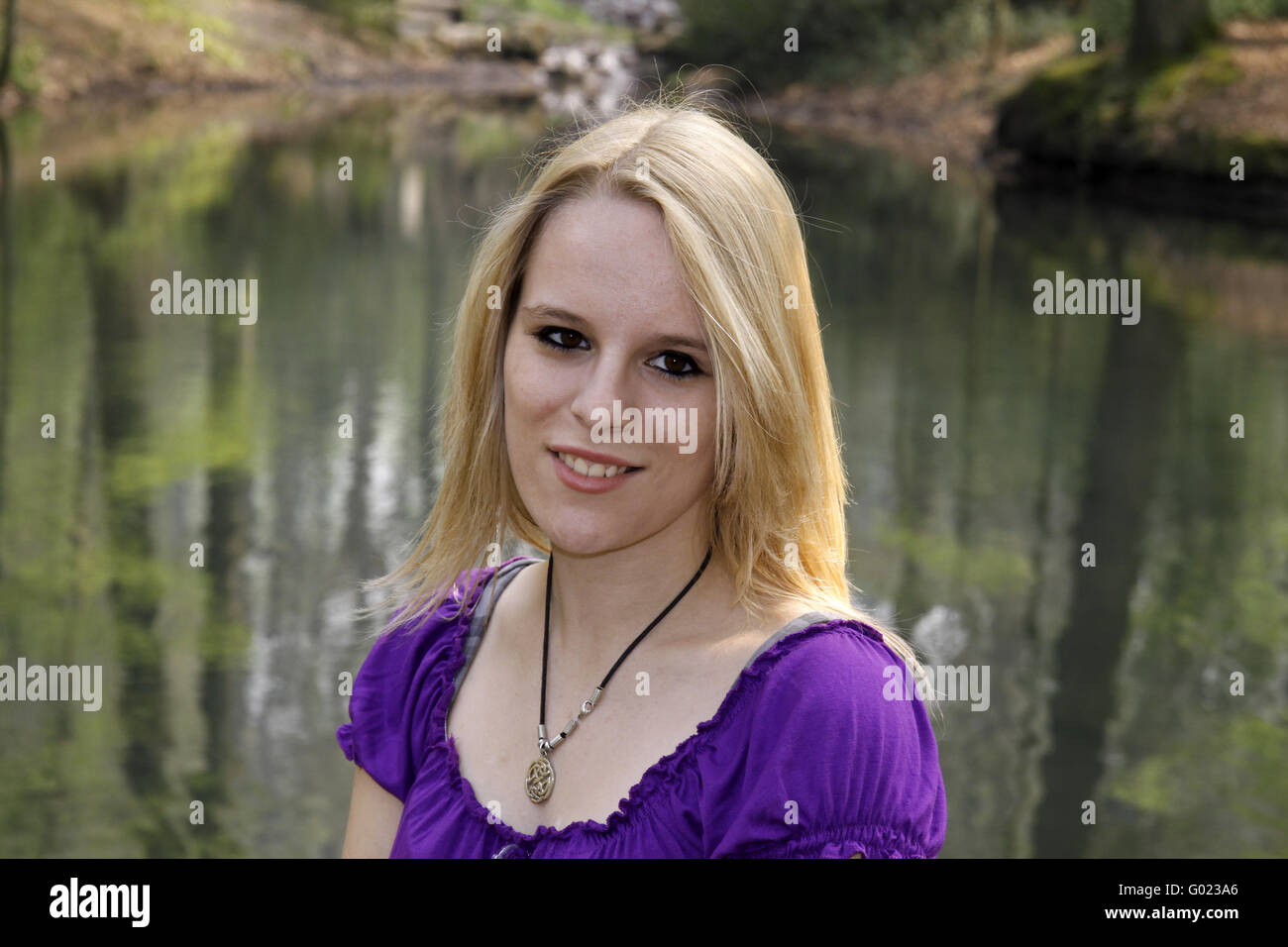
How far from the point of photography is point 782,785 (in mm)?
1723

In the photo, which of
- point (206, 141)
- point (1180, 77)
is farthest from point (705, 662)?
point (206, 141)

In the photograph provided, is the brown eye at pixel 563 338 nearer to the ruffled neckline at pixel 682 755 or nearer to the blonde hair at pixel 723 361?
the blonde hair at pixel 723 361

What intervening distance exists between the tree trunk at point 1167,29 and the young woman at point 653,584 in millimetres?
17866

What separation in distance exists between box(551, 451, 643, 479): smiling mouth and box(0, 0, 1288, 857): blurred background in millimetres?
911

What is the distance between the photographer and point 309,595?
19.2 feet

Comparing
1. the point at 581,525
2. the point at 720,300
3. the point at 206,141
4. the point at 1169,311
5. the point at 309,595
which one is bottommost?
the point at 309,595

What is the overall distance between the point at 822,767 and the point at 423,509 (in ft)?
17.3

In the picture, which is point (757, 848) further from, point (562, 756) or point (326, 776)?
point (326, 776)

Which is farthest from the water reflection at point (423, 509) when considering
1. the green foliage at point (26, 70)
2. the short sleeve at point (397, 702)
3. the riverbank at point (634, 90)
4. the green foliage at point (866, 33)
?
the green foliage at point (866, 33)

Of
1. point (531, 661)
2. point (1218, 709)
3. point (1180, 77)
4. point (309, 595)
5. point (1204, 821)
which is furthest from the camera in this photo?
point (1180, 77)

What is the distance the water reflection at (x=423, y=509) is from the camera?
15.1 ft

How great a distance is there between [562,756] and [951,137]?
23450 millimetres

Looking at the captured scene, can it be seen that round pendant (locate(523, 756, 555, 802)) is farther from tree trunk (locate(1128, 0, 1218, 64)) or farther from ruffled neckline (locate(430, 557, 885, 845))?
tree trunk (locate(1128, 0, 1218, 64))

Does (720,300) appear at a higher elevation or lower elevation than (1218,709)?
higher
